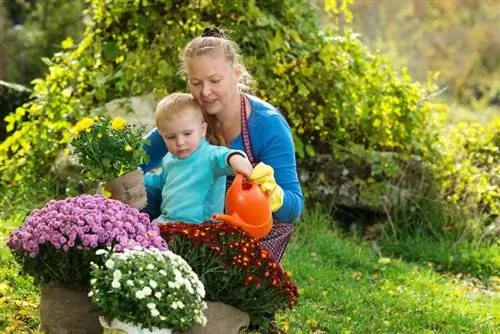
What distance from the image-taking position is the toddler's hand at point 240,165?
11.6 feet

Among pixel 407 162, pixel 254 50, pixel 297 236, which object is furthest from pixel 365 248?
pixel 254 50

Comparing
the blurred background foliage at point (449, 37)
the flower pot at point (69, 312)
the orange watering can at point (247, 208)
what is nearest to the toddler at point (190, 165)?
the orange watering can at point (247, 208)

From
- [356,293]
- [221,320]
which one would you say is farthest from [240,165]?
[356,293]

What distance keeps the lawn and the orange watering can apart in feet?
2.10

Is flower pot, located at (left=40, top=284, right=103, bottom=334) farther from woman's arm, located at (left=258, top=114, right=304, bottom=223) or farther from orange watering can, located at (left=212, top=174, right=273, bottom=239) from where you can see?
woman's arm, located at (left=258, top=114, right=304, bottom=223)

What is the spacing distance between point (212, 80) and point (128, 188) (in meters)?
0.60

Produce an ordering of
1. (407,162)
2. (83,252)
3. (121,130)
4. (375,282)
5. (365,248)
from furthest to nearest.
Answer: (407,162), (365,248), (375,282), (121,130), (83,252)

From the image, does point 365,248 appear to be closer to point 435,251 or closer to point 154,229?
point 435,251

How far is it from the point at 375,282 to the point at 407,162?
1.47 metres

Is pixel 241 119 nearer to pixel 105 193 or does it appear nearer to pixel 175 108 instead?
pixel 175 108

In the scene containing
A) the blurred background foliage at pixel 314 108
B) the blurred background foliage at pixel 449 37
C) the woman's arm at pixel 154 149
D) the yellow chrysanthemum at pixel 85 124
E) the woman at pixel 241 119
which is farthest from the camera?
the blurred background foliage at pixel 449 37

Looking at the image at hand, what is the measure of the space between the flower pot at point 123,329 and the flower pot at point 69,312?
266mm

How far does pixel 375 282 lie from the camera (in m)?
5.16

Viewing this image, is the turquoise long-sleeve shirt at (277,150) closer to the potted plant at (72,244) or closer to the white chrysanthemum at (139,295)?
the potted plant at (72,244)
